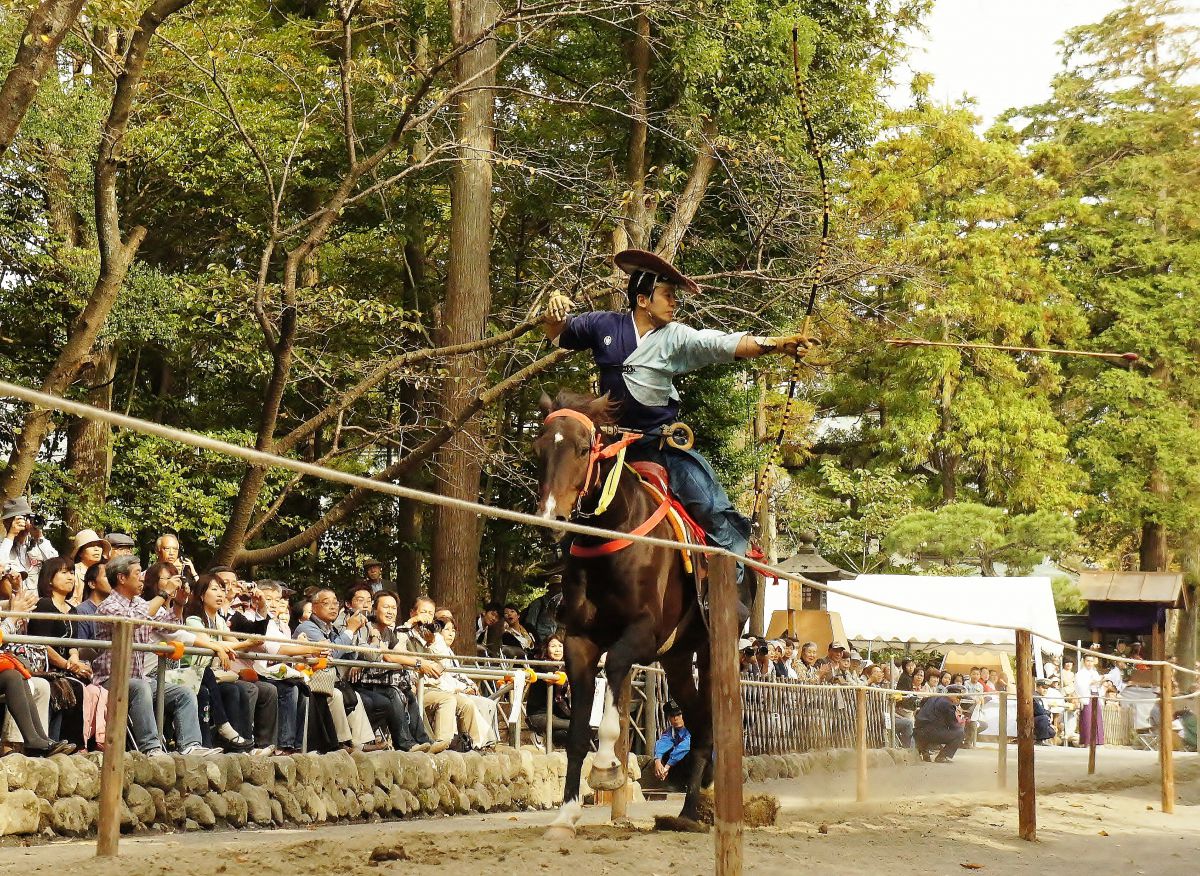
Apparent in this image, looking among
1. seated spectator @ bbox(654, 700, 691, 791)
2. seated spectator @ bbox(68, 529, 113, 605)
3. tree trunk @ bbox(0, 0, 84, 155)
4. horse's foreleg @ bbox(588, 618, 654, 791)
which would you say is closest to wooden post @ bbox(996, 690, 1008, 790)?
seated spectator @ bbox(654, 700, 691, 791)

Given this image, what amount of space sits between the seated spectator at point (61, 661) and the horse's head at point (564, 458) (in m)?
3.06

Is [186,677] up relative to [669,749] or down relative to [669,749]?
up

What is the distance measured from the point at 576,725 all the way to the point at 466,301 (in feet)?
36.5

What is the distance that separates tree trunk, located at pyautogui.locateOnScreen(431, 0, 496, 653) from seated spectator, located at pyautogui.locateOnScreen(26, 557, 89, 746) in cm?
815

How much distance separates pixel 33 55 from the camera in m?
10.6

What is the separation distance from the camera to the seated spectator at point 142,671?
8266mm

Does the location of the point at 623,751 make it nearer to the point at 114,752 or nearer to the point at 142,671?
the point at 142,671

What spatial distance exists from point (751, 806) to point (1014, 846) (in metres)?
1.67

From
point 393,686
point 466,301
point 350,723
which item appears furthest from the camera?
point 466,301

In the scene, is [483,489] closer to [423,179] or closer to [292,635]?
[423,179]

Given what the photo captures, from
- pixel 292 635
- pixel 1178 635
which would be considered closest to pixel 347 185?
pixel 292 635

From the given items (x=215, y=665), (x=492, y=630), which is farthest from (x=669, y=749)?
(x=215, y=665)

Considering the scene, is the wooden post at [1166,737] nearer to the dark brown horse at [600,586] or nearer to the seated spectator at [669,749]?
the seated spectator at [669,749]

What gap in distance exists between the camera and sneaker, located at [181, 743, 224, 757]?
8.35m
